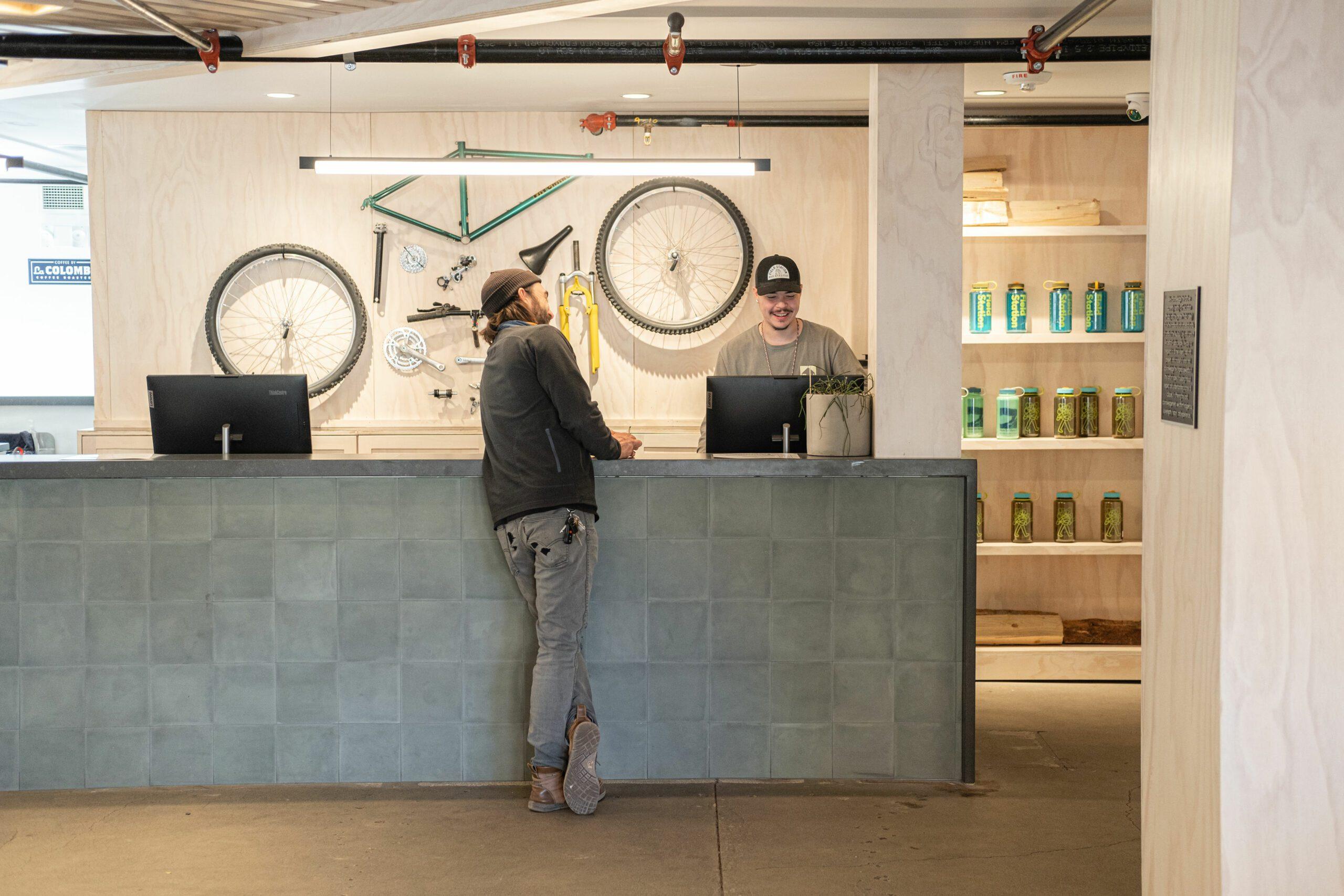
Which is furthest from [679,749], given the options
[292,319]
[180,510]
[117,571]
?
[292,319]

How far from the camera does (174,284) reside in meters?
6.01

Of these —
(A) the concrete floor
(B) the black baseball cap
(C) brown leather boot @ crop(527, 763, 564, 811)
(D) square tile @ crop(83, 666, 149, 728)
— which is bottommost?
(A) the concrete floor

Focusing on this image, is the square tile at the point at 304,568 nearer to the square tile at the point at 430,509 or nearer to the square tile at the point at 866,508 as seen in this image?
the square tile at the point at 430,509

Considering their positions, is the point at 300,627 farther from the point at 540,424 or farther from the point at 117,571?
the point at 540,424

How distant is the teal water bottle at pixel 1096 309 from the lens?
5.52m

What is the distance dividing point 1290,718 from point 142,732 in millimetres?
3518

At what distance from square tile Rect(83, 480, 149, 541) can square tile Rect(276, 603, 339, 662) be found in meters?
0.55

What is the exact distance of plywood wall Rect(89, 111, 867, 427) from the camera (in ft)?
19.6

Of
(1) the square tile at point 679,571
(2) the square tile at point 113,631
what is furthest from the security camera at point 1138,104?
(2) the square tile at point 113,631

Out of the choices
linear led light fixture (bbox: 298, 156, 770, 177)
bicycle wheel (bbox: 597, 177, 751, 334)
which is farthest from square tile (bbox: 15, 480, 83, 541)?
bicycle wheel (bbox: 597, 177, 751, 334)

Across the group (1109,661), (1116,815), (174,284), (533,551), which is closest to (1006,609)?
(1109,661)

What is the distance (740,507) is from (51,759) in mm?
2499

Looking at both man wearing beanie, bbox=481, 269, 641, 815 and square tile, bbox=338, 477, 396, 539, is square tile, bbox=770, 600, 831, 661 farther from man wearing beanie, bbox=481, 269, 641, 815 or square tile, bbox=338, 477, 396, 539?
square tile, bbox=338, 477, 396, 539

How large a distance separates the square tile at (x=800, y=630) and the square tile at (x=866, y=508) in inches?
11.0
